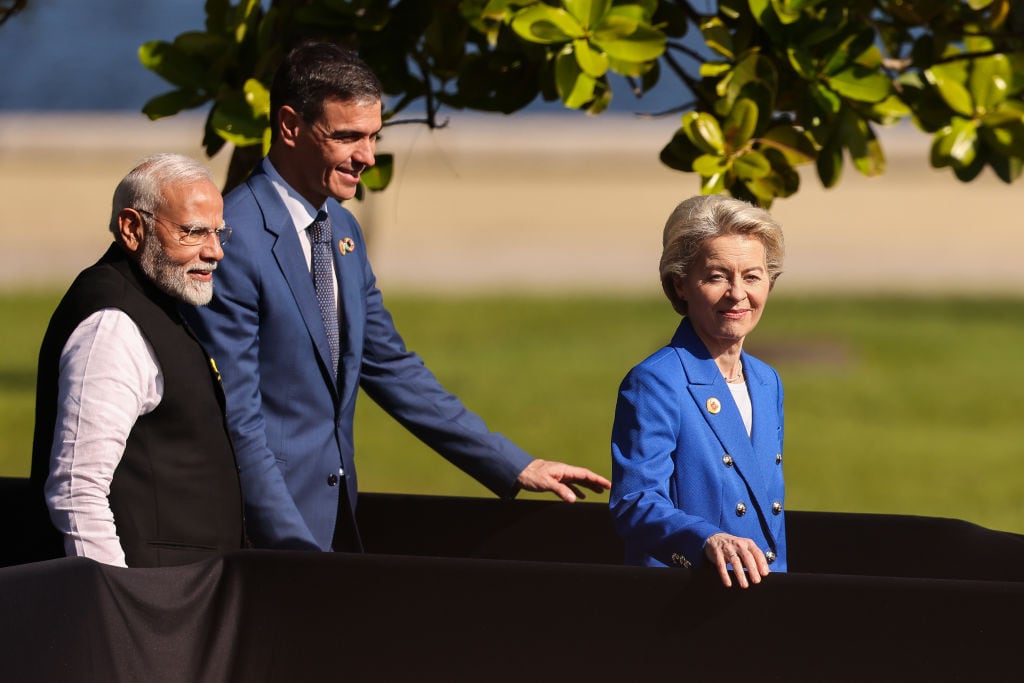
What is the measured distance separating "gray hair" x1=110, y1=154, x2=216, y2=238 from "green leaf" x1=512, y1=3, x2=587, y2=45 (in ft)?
3.74

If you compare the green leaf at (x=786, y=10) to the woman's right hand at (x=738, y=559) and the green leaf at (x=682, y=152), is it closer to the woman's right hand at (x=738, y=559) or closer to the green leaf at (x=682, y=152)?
the green leaf at (x=682, y=152)

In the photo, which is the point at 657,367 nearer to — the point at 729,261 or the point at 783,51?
the point at 729,261

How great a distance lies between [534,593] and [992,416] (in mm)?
16225

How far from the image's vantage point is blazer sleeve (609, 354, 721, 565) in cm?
351

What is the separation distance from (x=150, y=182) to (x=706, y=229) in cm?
117

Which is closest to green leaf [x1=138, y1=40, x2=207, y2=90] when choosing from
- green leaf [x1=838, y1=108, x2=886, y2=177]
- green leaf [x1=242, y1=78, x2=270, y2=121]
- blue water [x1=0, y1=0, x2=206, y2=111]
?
green leaf [x1=242, y1=78, x2=270, y2=121]

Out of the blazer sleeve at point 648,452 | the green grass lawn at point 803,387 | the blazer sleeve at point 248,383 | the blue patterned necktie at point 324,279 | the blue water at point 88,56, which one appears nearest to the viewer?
the blazer sleeve at point 648,452

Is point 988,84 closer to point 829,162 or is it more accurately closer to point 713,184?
point 829,162

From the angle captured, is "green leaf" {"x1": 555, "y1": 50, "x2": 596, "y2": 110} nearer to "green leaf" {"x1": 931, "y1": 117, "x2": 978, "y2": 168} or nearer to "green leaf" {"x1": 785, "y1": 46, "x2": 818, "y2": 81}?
"green leaf" {"x1": 785, "y1": 46, "x2": 818, "y2": 81}

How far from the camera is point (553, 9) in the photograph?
14.5 ft

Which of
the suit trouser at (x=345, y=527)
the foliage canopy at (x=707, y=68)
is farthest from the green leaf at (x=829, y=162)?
→ the suit trouser at (x=345, y=527)

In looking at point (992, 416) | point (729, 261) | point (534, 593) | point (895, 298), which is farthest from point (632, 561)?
point (895, 298)

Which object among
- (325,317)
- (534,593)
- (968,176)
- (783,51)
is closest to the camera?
(534,593)

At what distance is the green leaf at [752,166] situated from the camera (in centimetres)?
463
